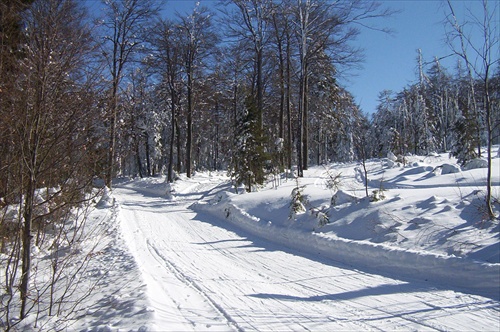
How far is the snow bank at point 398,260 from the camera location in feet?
18.0

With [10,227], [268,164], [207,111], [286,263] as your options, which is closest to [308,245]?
[286,263]

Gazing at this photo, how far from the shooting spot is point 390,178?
52.6 ft

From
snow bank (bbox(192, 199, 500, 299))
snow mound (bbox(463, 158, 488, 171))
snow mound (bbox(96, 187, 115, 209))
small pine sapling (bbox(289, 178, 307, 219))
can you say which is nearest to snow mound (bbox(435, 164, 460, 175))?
snow mound (bbox(463, 158, 488, 171))

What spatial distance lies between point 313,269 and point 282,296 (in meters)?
1.62

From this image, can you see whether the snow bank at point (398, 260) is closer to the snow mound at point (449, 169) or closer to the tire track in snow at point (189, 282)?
the tire track in snow at point (189, 282)

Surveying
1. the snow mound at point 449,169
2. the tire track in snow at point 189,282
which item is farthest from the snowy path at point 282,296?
the snow mound at point 449,169

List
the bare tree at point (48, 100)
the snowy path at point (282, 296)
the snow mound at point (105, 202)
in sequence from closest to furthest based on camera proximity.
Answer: the snowy path at point (282, 296)
the bare tree at point (48, 100)
the snow mound at point (105, 202)

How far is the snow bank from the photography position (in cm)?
548

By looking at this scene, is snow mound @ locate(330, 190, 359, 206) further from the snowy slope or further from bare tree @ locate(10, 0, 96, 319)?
bare tree @ locate(10, 0, 96, 319)

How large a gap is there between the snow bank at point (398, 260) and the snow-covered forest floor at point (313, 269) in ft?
0.06

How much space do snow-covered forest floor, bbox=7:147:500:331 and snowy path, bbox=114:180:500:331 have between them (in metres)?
0.02

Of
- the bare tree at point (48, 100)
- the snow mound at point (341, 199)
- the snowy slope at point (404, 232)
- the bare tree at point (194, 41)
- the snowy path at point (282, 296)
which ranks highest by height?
the bare tree at point (194, 41)

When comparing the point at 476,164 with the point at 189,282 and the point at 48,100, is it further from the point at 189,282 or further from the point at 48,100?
the point at 48,100

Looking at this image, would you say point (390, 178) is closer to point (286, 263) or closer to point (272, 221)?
point (272, 221)
